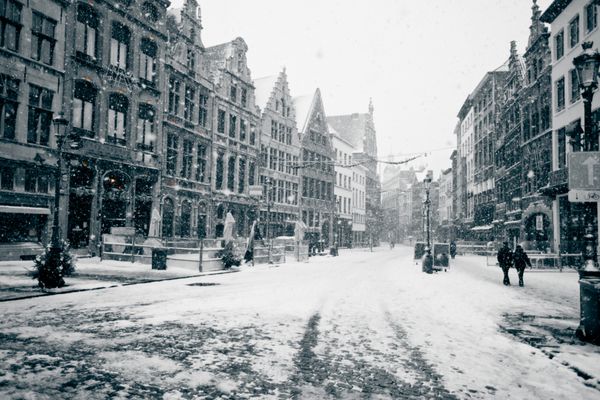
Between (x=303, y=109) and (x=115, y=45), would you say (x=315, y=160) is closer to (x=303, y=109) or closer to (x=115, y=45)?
(x=303, y=109)

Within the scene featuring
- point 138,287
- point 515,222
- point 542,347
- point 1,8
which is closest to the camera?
point 542,347

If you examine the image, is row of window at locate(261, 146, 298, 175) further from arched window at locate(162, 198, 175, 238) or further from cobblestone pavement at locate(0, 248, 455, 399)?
cobblestone pavement at locate(0, 248, 455, 399)

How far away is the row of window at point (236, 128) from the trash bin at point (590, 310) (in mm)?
30255

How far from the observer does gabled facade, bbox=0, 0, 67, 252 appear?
62.1ft

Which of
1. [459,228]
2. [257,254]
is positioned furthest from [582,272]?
[459,228]

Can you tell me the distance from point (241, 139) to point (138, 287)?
26.0 m

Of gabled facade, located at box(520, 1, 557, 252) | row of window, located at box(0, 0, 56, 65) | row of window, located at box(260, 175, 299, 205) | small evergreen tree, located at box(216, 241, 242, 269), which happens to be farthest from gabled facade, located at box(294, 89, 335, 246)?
row of window, located at box(0, 0, 56, 65)

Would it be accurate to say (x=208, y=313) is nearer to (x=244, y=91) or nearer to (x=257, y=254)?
(x=257, y=254)

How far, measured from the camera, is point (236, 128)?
120ft

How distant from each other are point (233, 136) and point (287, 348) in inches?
1237

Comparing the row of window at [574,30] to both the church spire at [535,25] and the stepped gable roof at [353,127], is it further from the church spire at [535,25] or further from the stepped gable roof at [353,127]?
the stepped gable roof at [353,127]

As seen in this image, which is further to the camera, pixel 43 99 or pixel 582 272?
pixel 43 99

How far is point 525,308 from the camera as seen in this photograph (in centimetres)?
1066

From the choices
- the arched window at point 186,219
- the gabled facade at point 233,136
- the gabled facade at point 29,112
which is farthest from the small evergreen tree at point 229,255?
the gabled facade at point 233,136
